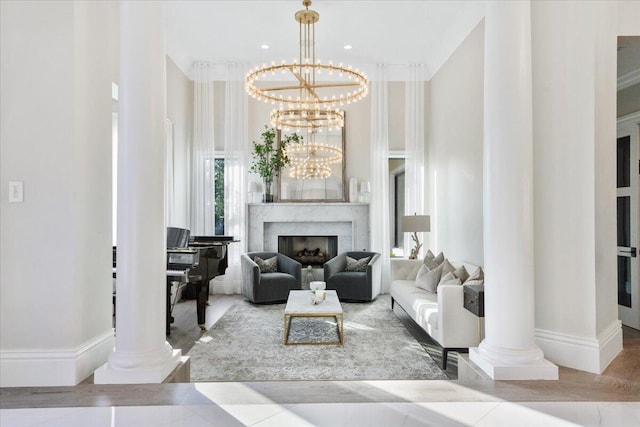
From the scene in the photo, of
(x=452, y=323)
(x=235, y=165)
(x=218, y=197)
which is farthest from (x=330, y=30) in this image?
(x=452, y=323)

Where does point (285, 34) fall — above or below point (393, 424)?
above

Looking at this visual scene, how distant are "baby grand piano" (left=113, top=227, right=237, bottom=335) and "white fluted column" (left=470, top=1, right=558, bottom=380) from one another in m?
3.13

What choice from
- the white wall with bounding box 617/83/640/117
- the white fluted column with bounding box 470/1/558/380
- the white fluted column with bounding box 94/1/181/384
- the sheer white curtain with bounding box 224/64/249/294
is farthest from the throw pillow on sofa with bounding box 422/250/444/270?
Answer: the white fluted column with bounding box 94/1/181/384

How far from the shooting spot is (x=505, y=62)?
254 cm

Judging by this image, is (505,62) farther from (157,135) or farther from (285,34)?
(285,34)

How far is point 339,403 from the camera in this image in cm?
221

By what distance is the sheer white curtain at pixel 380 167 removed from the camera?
7.26m

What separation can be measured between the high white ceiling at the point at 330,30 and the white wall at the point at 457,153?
1.36 ft

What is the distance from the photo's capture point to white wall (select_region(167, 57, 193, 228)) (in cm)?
654

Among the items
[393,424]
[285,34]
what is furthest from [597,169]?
[285,34]

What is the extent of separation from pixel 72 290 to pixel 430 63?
6.71 meters

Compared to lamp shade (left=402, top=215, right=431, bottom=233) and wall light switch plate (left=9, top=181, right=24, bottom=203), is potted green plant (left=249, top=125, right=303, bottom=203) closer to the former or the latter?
lamp shade (left=402, top=215, right=431, bottom=233)

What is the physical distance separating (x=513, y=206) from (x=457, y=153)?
3656 mm

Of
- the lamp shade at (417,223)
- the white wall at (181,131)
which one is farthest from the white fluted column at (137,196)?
the lamp shade at (417,223)
